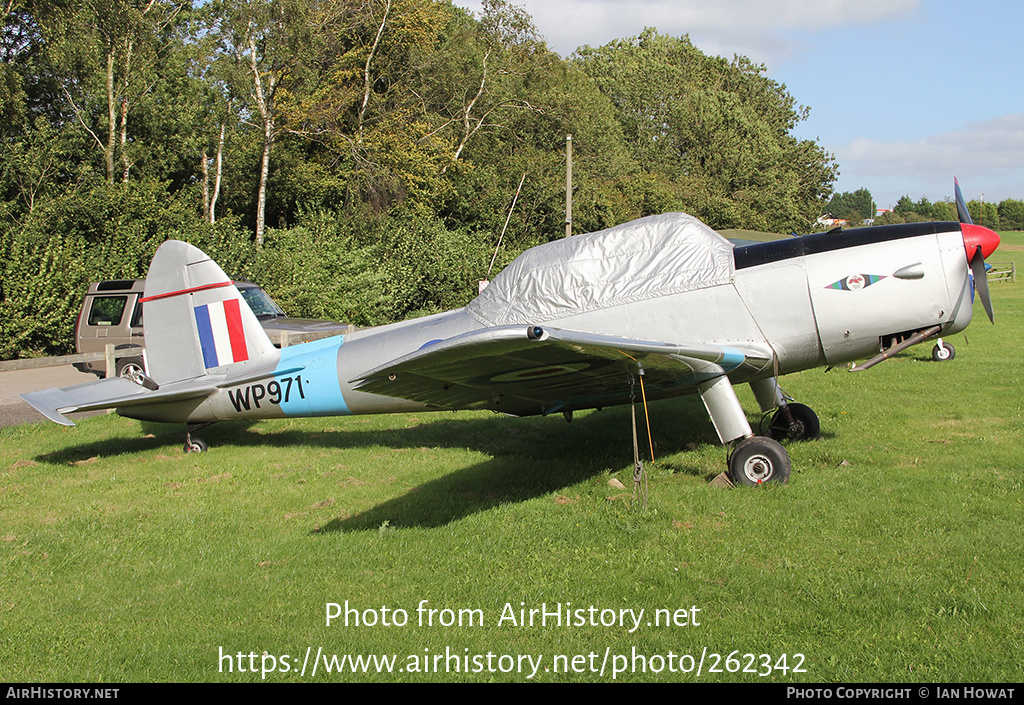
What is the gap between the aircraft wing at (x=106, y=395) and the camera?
748 centimetres

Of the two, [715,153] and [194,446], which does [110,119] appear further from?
[715,153]

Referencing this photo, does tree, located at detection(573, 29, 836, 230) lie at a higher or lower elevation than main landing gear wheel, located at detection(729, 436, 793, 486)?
higher

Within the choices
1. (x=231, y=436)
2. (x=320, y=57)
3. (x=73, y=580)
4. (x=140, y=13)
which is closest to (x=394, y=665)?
(x=73, y=580)

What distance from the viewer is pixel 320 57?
31.0 m

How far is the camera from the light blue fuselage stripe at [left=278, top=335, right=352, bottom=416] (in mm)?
7836

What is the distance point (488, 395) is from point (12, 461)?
18.4 ft

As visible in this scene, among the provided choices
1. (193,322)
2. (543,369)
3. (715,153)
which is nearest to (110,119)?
(193,322)

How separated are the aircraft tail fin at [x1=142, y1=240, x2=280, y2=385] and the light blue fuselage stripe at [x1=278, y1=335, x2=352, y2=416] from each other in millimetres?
537

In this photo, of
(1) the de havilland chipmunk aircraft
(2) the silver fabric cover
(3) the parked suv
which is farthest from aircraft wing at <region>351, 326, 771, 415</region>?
(3) the parked suv

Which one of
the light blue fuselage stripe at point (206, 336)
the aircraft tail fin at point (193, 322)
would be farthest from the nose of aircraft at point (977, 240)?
the light blue fuselage stripe at point (206, 336)

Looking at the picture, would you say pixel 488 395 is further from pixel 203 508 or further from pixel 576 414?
pixel 576 414

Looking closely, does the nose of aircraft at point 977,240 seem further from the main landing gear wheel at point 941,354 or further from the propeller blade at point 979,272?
the main landing gear wheel at point 941,354

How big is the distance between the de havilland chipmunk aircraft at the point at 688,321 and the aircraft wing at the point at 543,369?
0.03m

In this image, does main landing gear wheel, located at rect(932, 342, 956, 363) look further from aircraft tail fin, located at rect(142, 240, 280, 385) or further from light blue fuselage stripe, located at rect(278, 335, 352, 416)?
aircraft tail fin, located at rect(142, 240, 280, 385)
